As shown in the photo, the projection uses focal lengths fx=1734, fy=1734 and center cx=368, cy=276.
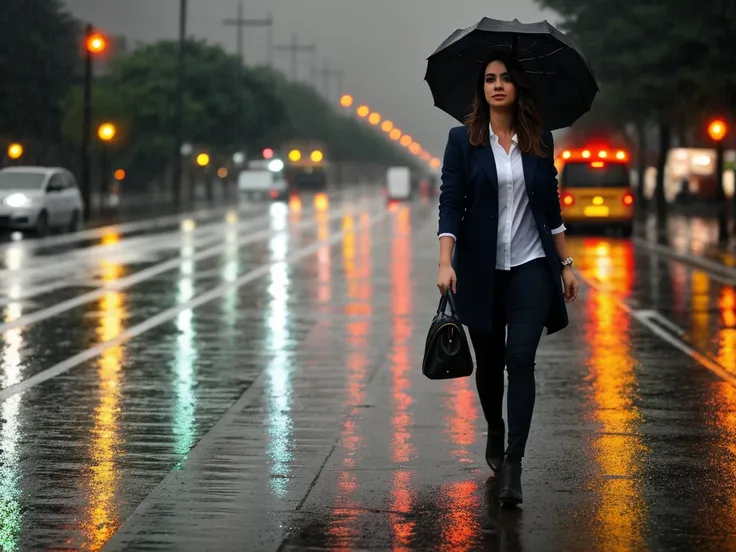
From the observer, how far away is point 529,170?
7.93 metres

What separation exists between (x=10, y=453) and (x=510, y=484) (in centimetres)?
305

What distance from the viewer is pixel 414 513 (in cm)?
751

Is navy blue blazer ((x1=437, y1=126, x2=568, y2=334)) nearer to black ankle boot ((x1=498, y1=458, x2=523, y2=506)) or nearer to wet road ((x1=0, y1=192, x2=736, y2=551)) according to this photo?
black ankle boot ((x1=498, y1=458, x2=523, y2=506))

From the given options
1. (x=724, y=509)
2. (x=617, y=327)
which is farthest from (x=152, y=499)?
(x=617, y=327)

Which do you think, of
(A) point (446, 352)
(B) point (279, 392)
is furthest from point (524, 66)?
(B) point (279, 392)

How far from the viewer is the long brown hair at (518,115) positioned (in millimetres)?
7945

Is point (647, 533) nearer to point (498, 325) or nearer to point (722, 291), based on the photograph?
point (498, 325)

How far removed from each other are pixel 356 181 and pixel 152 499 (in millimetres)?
190644

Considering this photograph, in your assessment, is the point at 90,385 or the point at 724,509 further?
the point at 90,385

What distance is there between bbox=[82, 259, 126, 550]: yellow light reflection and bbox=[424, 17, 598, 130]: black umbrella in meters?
2.52

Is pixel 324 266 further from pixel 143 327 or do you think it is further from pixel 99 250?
pixel 143 327

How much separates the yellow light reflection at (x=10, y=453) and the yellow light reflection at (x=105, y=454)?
31 cm

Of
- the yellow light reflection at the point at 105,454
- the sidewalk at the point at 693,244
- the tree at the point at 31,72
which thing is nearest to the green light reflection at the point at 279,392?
the yellow light reflection at the point at 105,454

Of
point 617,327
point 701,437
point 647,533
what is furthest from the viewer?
point 617,327
